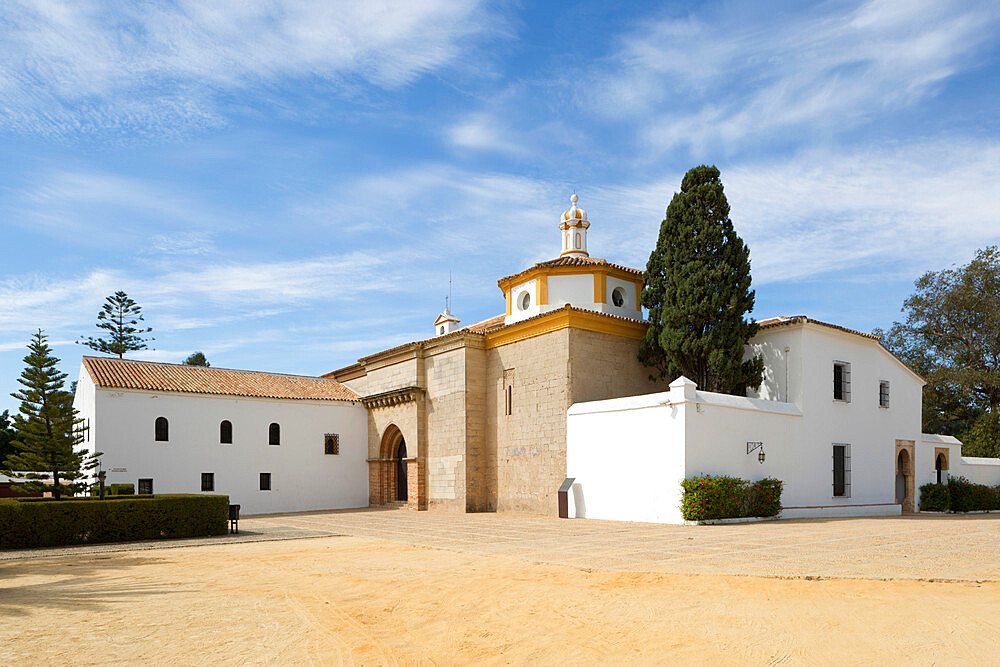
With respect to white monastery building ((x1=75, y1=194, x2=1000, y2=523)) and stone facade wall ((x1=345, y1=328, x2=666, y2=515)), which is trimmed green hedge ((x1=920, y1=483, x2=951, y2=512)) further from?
stone facade wall ((x1=345, y1=328, x2=666, y2=515))

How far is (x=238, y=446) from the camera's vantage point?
2484cm

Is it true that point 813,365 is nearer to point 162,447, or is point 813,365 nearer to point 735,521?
point 735,521

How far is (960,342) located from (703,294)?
71.1 feet

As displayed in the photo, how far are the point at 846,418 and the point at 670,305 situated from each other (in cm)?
624

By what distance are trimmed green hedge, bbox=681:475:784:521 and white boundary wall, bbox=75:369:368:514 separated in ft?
47.7

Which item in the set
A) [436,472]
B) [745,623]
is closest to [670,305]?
[436,472]

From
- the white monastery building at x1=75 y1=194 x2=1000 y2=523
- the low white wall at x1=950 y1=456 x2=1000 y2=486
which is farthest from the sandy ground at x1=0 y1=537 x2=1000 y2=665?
the low white wall at x1=950 y1=456 x2=1000 y2=486

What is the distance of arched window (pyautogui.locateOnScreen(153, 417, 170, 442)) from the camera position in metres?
23.3

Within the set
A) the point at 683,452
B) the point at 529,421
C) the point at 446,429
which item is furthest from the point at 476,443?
the point at 683,452

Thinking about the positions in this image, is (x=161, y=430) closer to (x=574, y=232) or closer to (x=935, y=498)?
(x=574, y=232)

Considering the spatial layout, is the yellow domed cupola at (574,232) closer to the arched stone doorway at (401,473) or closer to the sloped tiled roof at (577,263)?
the sloped tiled roof at (577,263)

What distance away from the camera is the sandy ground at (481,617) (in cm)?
572

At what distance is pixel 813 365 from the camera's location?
20.4m

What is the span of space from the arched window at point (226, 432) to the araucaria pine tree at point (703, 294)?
555 inches
